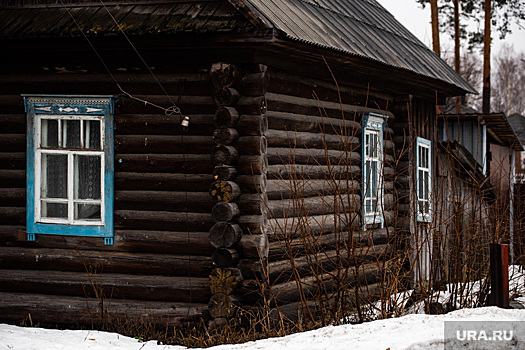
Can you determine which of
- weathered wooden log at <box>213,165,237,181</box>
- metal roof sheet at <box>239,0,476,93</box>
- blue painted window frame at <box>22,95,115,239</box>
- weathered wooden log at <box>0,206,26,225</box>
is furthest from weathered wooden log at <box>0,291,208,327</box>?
metal roof sheet at <box>239,0,476,93</box>

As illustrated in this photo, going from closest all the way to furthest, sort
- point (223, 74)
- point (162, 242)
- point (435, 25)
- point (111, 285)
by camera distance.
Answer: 1. point (223, 74)
2. point (162, 242)
3. point (111, 285)
4. point (435, 25)

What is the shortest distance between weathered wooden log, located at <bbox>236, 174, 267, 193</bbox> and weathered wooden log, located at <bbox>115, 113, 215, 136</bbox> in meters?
0.65

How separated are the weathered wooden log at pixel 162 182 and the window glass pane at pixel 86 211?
414mm

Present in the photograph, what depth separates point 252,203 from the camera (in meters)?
7.84

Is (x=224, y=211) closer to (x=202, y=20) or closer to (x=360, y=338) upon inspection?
(x=202, y=20)

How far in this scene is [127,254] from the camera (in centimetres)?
829

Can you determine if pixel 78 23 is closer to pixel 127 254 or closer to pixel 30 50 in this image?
pixel 30 50

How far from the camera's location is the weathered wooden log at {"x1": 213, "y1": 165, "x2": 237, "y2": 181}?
7703 mm

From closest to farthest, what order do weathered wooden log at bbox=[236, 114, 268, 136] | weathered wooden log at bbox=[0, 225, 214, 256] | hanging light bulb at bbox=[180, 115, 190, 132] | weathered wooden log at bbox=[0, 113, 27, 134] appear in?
weathered wooden log at bbox=[236, 114, 268, 136]
hanging light bulb at bbox=[180, 115, 190, 132]
weathered wooden log at bbox=[0, 225, 214, 256]
weathered wooden log at bbox=[0, 113, 27, 134]

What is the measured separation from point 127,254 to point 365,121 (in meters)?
4.09

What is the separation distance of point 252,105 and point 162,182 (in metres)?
1.37

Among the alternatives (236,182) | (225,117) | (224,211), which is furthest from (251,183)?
(225,117)

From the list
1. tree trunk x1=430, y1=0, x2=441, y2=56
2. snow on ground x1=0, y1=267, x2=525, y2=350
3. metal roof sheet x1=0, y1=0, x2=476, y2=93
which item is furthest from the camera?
tree trunk x1=430, y1=0, x2=441, y2=56

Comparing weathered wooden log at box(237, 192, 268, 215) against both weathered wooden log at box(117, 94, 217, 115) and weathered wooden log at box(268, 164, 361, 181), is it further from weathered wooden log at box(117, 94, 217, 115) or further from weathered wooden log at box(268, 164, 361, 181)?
weathered wooden log at box(117, 94, 217, 115)
